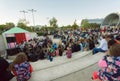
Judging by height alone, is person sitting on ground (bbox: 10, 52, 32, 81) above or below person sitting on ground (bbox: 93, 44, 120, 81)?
below

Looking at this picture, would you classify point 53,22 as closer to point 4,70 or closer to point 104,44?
point 104,44

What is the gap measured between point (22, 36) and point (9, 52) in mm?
4965

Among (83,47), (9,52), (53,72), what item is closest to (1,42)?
(9,52)

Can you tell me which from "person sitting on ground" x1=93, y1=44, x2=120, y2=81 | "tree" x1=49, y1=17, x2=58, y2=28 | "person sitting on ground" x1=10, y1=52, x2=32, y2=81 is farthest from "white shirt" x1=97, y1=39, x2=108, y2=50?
"tree" x1=49, y1=17, x2=58, y2=28

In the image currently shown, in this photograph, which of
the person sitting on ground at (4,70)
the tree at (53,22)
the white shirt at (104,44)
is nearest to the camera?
the person sitting on ground at (4,70)

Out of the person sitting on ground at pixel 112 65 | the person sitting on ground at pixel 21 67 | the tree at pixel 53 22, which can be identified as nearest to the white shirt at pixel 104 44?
the person sitting on ground at pixel 21 67

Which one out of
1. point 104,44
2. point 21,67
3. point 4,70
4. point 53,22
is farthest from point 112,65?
point 53,22

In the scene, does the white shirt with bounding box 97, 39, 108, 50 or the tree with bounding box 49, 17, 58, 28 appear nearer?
the white shirt with bounding box 97, 39, 108, 50

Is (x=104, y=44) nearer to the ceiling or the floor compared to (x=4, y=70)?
nearer to the ceiling

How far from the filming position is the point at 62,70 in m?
5.49

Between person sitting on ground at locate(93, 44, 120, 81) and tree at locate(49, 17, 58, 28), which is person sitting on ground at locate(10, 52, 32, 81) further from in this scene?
tree at locate(49, 17, 58, 28)

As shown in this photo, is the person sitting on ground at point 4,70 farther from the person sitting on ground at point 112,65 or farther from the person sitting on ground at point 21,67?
the person sitting on ground at point 112,65

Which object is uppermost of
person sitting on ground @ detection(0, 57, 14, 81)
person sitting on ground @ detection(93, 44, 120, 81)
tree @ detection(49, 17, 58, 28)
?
person sitting on ground @ detection(93, 44, 120, 81)

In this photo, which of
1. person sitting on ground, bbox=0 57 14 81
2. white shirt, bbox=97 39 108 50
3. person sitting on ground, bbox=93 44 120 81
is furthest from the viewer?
white shirt, bbox=97 39 108 50
